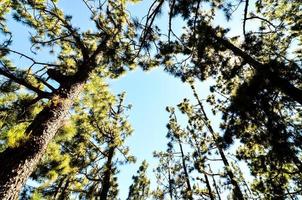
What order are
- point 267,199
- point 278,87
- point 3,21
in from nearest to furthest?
point 278,87, point 3,21, point 267,199

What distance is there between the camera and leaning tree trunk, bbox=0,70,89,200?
9.54 ft

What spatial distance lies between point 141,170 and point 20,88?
10.8 metres

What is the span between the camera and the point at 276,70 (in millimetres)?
4848

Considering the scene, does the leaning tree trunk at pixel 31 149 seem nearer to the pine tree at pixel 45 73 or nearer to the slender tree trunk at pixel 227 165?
the pine tree at pixel 45 73

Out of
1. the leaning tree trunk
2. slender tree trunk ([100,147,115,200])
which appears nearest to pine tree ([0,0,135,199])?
the leaning tree trunk

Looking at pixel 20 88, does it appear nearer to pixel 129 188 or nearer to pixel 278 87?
pixel 278 87

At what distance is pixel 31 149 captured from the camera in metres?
3.32

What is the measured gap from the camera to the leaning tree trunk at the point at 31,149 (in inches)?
114

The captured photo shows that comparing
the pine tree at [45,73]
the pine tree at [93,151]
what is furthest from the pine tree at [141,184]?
the pine tree at [45,73]

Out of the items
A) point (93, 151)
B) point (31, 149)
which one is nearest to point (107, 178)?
point (93, 151)

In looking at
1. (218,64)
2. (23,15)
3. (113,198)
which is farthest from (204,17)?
(113,198)

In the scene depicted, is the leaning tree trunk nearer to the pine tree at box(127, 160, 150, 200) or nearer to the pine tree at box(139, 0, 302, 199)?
the pine tree at box(139, 0, 302, 199)

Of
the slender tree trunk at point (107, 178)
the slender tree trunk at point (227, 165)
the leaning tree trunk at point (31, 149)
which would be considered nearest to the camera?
the leaning tree trunk at point (31, 149)

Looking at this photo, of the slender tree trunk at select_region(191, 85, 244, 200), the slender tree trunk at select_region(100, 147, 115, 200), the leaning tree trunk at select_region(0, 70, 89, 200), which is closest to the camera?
the leaning tree trunk at select_region(0, 70, 89, 200)
